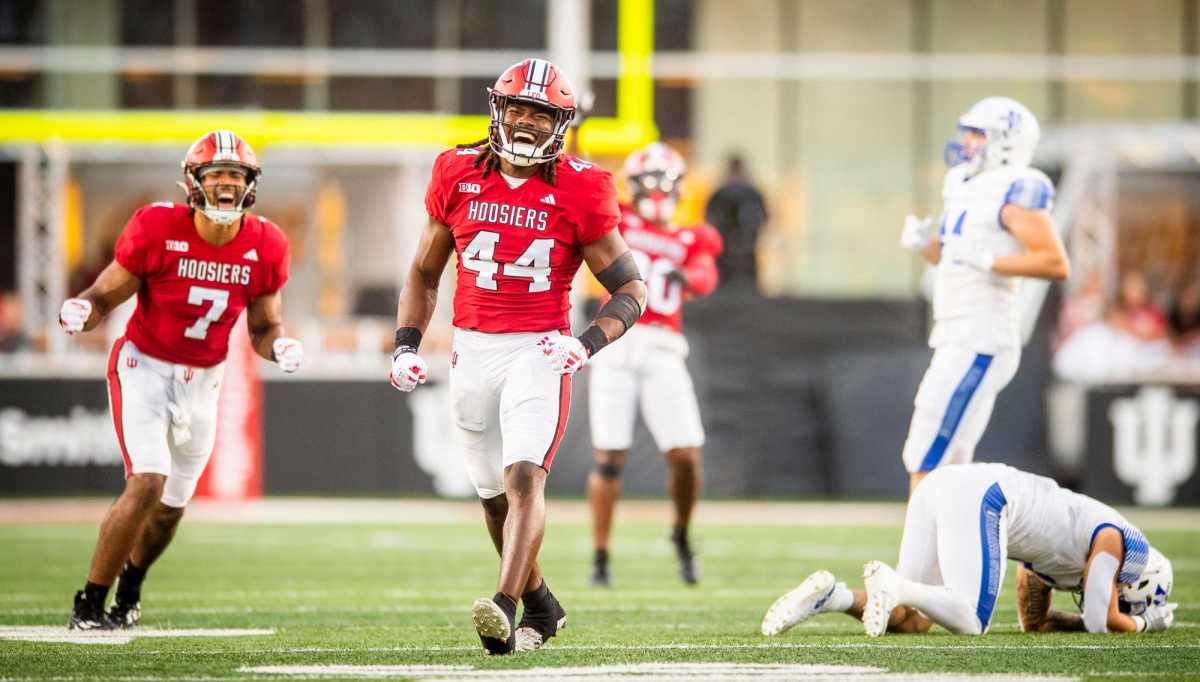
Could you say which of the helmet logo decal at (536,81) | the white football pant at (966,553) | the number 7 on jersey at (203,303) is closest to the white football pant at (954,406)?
the white football pant at (966,553)

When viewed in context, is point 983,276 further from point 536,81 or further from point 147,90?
point 147,90

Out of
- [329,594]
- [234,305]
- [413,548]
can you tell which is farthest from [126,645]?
[413,548]

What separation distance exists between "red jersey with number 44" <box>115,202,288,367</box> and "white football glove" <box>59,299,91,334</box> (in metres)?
0.26

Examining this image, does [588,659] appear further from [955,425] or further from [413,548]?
[413,548]

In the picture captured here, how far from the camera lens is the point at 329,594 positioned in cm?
859

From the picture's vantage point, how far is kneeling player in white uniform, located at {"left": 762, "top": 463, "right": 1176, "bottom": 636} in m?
6.24

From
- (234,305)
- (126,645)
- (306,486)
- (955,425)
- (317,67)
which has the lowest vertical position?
(306,486)

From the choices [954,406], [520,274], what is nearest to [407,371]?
[520,274]

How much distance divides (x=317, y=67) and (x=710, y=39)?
476 cm

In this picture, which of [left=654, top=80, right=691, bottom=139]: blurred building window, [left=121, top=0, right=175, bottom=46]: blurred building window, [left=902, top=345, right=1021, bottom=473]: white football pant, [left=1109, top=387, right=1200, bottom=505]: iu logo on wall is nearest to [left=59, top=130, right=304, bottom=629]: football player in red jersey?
[left=902, top=345, right=1021, bottom=473]: white football pant

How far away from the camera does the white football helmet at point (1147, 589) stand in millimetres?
6664

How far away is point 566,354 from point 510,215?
568 mm

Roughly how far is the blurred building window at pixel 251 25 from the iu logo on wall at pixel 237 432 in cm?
839

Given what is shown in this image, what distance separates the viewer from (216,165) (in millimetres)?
7020
